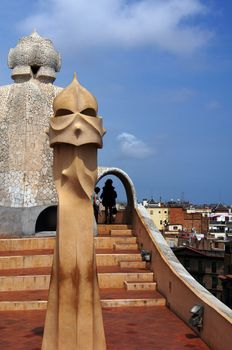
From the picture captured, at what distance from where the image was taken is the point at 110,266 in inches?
466

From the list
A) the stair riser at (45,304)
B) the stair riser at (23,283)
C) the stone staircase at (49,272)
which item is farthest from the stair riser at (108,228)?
the stair riser at (45,304)

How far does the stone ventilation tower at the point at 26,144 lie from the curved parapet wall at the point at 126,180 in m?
1.50

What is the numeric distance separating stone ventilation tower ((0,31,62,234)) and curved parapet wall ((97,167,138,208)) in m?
1.50

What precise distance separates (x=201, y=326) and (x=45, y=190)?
7.41 meters

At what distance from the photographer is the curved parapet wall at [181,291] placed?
23.3 ft

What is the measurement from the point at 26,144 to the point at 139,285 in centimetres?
563

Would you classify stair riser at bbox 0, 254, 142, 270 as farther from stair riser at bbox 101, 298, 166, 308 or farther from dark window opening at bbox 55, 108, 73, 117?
dark window opening at bbox 55, 108, 73, 117

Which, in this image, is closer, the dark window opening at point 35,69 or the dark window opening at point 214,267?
the dark window opening at point 35,69

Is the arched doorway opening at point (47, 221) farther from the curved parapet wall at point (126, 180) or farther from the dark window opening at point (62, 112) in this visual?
the dark window opening at point (62, 112)

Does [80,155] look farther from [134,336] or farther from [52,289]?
[134,336]

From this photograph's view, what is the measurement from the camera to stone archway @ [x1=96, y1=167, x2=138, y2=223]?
14.7 meters

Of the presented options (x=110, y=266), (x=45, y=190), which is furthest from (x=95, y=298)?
(x=45, y=190)

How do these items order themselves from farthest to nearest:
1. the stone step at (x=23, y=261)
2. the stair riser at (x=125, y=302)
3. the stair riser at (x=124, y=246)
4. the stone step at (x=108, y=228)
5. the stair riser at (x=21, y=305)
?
the stone step at (x=108, y=228)
the stair riser at (x=124, y=246)
the stone step at (x=23, y=261)
the stair riser at (x=125, y=302)
the stair riser at (x=21, y=305)

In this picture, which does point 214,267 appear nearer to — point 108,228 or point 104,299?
point 108,228
